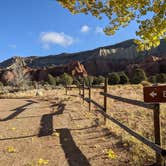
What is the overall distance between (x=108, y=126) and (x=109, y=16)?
14.1 feet

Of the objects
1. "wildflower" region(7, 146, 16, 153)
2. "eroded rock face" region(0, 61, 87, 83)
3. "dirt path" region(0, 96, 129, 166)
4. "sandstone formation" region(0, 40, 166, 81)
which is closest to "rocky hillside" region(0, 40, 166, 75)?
"sandstone formation" region(0, 40, 166, 81)

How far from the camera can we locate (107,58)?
144 m

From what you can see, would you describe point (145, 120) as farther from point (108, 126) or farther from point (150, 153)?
point (150, 153)

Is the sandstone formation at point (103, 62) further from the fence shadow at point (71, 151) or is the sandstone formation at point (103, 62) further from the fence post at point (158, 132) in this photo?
the fence post at point (158, 132)

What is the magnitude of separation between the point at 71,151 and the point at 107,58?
5463 inches

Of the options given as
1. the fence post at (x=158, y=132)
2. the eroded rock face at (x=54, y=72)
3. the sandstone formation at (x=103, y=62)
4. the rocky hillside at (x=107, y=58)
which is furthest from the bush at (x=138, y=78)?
the eroded rock face at (x=54, y=72)

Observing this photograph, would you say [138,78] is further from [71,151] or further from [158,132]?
[158,132]

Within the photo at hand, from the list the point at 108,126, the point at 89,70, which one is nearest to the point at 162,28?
the point at 108,126

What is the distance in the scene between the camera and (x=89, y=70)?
5217 inches

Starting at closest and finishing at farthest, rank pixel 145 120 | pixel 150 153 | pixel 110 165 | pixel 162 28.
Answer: pixel 110 165 < pixel 150 153 < pixel 162 28 < pixel 145 120

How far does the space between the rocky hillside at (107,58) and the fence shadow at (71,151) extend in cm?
9150

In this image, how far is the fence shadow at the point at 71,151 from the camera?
5.82m

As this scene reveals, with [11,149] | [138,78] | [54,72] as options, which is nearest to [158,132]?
[11,149]

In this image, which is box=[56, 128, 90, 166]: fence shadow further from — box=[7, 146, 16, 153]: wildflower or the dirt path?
box=[7, 146, 16, 153]: wildflower
